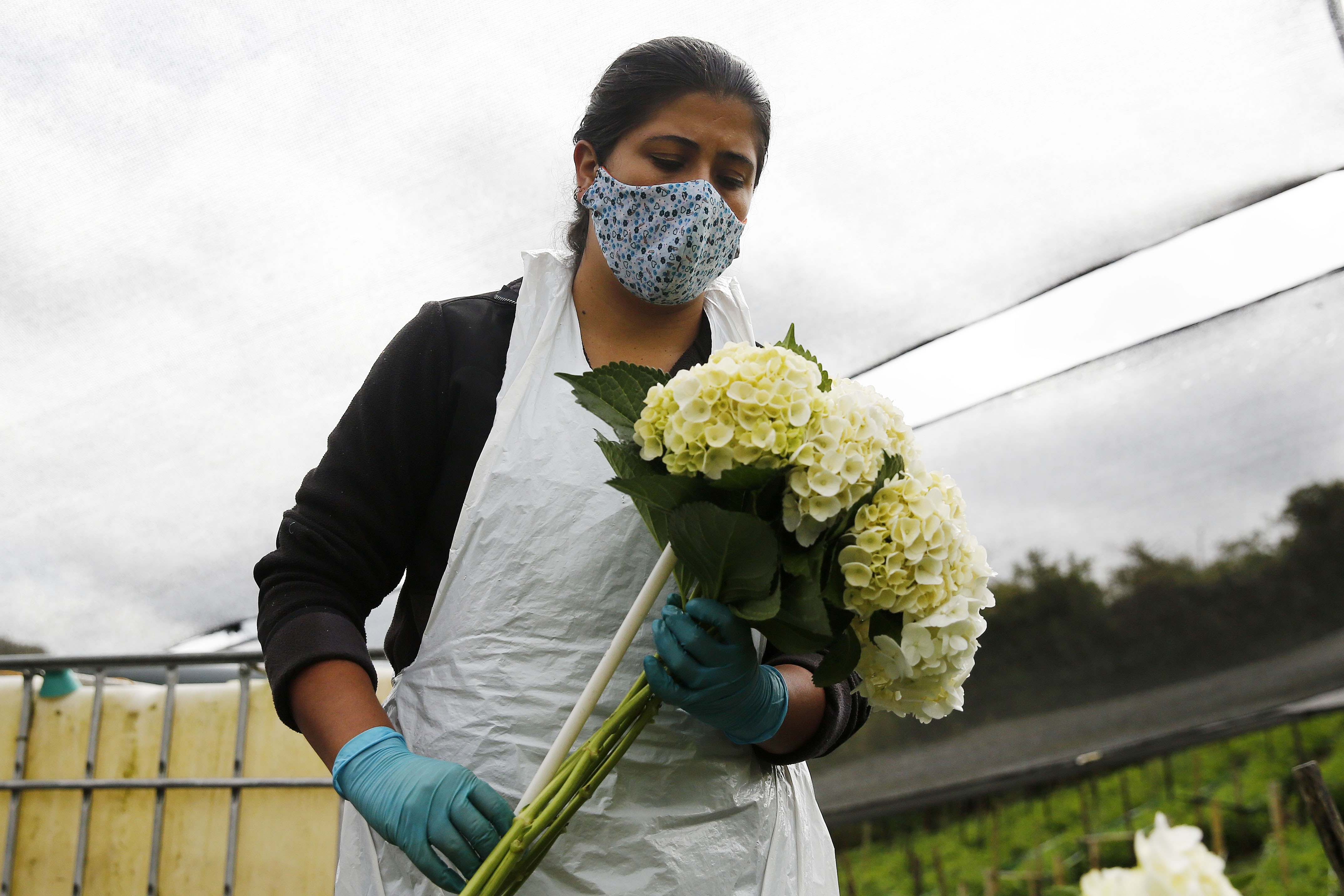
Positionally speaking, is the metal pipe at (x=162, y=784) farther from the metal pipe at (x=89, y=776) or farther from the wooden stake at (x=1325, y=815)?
the wooden stake at (x=1325, y=815)

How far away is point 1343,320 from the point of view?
306 cm

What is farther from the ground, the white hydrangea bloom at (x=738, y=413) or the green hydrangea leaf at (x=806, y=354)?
the green hydrangea leaf at (x=806, y=354)

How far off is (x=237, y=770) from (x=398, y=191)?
189 centimetres

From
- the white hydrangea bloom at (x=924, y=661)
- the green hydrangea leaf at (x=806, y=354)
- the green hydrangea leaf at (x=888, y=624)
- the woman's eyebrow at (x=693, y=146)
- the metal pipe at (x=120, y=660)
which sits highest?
the woman's eyebrow at (x=693, y=146)

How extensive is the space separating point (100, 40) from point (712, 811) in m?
1.98

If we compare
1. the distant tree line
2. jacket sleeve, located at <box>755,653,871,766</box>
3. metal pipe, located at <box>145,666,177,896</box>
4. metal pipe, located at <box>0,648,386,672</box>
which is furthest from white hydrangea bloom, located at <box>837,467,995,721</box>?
the distant tree line

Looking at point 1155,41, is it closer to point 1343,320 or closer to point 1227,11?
point 1227,11

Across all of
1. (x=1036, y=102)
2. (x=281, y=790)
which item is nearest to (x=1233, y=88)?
(x=1036, y=102)

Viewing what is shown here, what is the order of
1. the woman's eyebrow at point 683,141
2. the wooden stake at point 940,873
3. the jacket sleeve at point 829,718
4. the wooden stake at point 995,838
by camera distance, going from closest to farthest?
the jacket sleeve at point 829,718
the woman's eyebrow at point 683,141
the wooden stake at point 940,873
the wooden stake at point 995,838

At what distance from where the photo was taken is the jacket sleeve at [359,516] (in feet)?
3.49

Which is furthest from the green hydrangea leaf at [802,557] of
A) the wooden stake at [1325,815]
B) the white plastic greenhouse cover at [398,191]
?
the wooden stake at [1325,815]

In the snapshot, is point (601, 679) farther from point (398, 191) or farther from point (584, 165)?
point (398, 191)

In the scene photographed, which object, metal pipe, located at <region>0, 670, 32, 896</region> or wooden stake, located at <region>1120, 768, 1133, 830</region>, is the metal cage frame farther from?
wooden stake, located at <region>1120, 768, 1133, 830</region>

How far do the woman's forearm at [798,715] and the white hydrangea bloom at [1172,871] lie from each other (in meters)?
0.62
